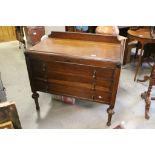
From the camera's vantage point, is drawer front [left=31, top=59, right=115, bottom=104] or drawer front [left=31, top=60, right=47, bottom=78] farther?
drawer front [left=31, top=60, right=47, bottom=78]

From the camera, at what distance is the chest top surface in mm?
1549

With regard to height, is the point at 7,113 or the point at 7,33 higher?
the point at 7,113

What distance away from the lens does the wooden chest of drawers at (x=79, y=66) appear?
1522 mm

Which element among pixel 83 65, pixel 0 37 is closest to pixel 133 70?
pixel 83 65

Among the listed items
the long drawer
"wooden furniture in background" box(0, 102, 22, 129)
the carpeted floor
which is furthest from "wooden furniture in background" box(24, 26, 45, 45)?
"wooden furniture in background" box(0, 102, 22, 129)

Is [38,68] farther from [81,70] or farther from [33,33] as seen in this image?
[33,33]

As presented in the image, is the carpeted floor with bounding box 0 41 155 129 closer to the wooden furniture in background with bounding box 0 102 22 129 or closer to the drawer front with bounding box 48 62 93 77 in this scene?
the drawer front with bounding box 48 62 93 77

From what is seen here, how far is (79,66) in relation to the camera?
157 cm

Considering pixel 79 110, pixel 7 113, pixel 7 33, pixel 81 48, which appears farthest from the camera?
pixel 7 33

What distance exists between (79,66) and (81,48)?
229 millimetres

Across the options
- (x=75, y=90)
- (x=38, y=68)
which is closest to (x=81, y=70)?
(x=75, y=90)
